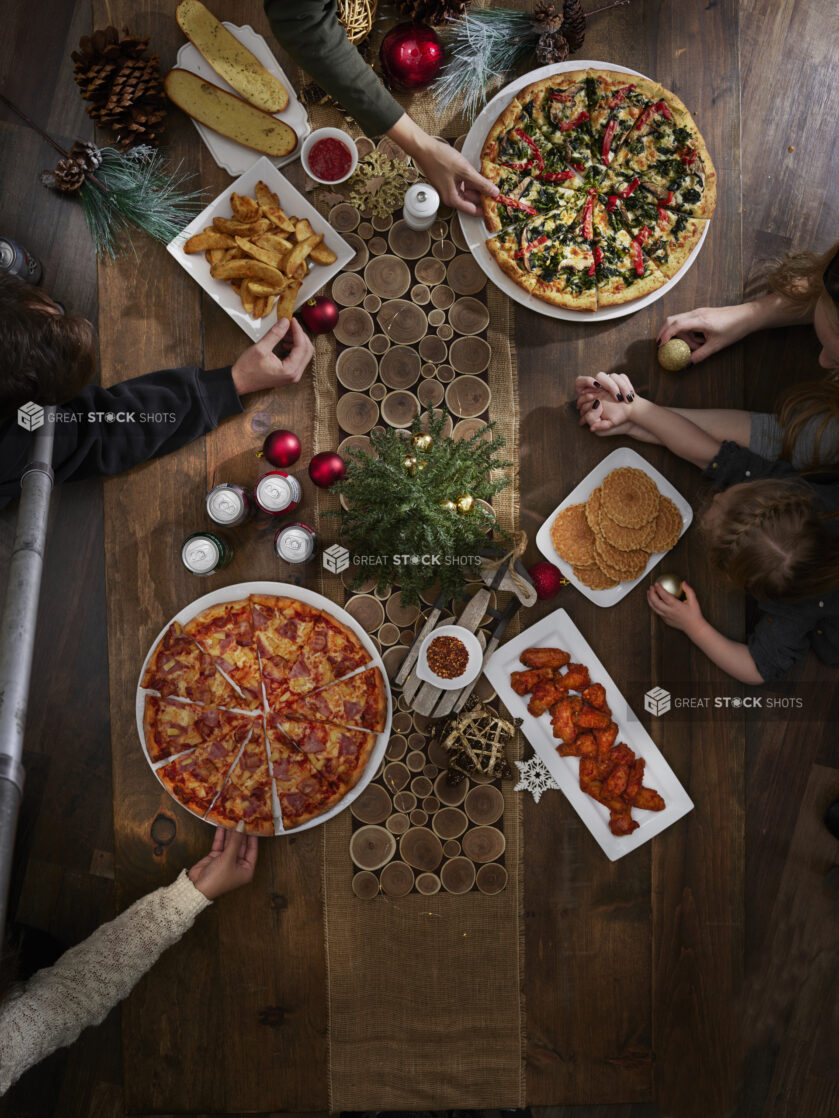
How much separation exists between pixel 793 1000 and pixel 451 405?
251cm

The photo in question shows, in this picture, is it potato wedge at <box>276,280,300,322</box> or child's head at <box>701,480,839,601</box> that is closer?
child's head at <box>701,480,839,601</box>

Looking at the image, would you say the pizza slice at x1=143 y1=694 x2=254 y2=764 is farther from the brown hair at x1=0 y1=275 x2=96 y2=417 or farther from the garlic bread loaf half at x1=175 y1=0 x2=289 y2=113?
the garlic bread loaf half at x1=175 y1=0 x2=289 y2=113

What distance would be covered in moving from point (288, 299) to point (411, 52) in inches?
36.7

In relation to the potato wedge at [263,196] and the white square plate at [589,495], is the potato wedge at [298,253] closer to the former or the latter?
the potato wedge at [263,196]

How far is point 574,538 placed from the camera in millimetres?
2535

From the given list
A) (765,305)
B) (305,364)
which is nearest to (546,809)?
(305,364)

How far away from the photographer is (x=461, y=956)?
2562mm

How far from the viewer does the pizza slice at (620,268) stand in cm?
250

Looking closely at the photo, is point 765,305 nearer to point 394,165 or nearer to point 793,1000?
point 394,165

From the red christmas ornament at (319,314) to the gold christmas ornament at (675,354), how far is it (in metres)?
1.17

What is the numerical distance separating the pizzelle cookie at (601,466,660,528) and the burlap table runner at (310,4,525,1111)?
0.71 meters

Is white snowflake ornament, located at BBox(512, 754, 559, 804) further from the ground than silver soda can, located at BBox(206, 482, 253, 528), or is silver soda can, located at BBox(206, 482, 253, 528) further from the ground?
silver soda can, located at BBox(206, 482, 253, 528)

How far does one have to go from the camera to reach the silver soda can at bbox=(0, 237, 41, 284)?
2.41 metres

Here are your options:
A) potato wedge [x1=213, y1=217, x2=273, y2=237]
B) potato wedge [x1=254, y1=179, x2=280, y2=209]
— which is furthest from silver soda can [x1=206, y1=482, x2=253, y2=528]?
potato wedge [x1=254, y1=179, x2=280, y2=209]
